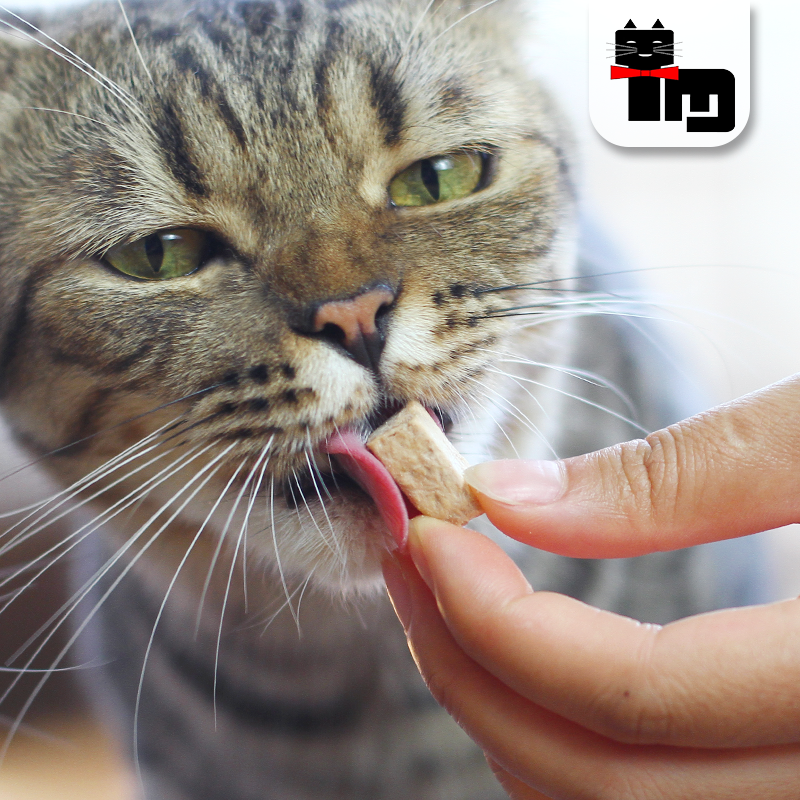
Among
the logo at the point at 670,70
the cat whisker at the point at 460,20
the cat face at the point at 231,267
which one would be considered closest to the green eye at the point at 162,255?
the cat face at the point at 231,267

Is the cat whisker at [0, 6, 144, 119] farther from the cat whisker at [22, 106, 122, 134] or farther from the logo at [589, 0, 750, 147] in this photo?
the logo at [589, 0, 750, 147]

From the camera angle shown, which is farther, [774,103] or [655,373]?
[655,373]

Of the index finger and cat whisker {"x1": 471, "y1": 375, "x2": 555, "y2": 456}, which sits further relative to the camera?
cat whisker {"x1": 471, "y1": 375, "x2": 555, "y2": 456}

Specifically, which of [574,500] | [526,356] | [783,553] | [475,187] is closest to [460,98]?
[475,187]

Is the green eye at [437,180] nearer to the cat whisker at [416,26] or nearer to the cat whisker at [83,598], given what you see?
the cat whisker at [416,26]

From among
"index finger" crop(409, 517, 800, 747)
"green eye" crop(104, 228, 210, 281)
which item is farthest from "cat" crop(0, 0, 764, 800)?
"index finger" crop(409, 517, 800, 747)

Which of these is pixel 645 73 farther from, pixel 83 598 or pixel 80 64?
pixel 83 598

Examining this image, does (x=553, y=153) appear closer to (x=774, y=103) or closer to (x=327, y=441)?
(x=774, y=103)
